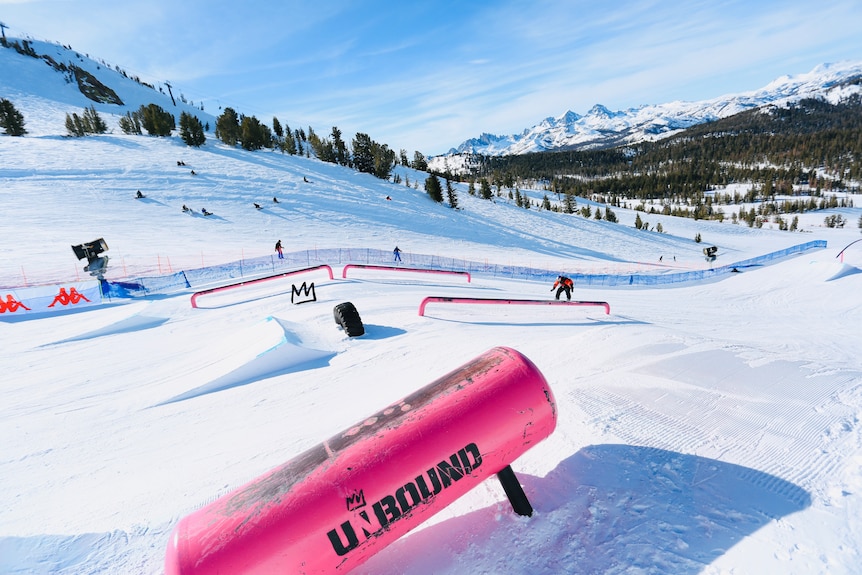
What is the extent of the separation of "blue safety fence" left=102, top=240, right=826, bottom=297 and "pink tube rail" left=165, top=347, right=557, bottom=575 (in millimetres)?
20587

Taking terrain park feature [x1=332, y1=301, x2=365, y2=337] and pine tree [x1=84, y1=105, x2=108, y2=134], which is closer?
terrain park feature [x1=332, y1=301, x2=365, y2=337]

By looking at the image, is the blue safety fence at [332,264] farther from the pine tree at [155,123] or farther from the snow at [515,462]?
the pine tree at [155,123]

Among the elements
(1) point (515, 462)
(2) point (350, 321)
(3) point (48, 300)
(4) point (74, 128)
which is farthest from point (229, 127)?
(1) point (515, 462)

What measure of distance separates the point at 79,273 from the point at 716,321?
115ft

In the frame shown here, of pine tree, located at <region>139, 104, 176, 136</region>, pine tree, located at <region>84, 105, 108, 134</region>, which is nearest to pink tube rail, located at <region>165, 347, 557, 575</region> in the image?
pine tree, located at <region>139, 104, 176, 136</region>

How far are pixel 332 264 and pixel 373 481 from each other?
23.5 metres

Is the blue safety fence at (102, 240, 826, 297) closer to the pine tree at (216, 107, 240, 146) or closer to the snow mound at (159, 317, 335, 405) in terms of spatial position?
the snow mound at (159, 317, 335, 405)

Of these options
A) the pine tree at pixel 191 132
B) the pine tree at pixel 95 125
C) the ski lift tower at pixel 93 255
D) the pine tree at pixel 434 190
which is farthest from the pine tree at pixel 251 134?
the ski lift tower at pixel 93 255

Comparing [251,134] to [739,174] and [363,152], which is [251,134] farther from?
[739,174]

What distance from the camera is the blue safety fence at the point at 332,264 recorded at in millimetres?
20000

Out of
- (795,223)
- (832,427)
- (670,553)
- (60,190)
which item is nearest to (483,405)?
(670,553)

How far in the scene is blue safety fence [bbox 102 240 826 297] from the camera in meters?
20.0

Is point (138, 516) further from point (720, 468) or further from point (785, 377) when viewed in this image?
point (785, 377)

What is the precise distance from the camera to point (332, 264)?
25.2 metres
